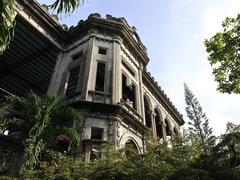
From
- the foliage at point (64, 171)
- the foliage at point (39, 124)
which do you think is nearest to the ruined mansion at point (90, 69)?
the foliage at point (39, 124)

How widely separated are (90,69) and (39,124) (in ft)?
26.7

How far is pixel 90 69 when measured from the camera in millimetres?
18672

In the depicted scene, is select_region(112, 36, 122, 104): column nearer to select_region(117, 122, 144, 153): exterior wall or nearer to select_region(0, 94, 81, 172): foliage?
select_region(117, 122, 144, 153): exterior wall

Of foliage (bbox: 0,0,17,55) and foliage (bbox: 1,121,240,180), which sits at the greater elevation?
foliage (bbox: 0,0,17,55)

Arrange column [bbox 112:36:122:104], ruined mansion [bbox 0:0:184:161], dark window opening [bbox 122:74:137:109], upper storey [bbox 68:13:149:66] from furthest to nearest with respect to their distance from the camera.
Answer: upper storey [bbox 68:13:149:66] < dark window opening [bbox 122:74:137:109] < column [bbox 112:36:122:104] < ruined mansion [bbox 0:0:184:161]

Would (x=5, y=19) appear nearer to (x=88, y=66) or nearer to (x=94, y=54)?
(x=88, y=66)

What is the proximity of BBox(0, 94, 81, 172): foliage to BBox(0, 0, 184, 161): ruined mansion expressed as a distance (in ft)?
7.71

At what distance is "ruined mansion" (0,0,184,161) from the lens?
53.2 feet

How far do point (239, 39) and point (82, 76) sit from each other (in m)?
11.1

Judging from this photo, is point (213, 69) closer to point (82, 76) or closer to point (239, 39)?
point (239, 39)

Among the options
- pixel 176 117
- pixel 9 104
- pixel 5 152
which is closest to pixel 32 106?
pixel 9 104

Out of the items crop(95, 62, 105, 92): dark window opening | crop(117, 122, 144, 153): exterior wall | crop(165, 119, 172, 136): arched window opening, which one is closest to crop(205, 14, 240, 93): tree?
crop(117, 122, 144, 153): exterior wall

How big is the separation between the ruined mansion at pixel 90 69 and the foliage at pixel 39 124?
7.71ft

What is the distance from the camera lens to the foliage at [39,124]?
427 inches
